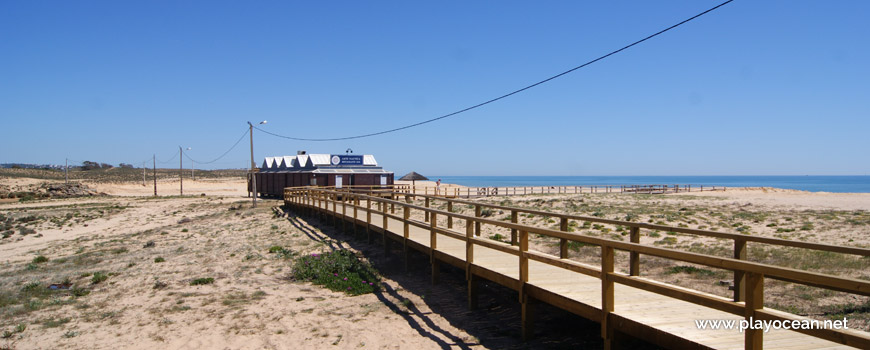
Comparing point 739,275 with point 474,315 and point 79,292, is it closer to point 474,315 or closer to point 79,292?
point 474,315

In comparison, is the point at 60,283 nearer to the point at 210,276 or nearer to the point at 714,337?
the point at 210,276

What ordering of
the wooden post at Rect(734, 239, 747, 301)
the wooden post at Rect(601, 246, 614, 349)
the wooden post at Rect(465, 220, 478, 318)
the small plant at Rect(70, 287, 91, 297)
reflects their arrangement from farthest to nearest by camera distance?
the small plant at Rect(70, 287, 91, 297), the wooden post at Rect(465, 220, 478, 318), the wooden post at Rect(734, 239, 747, 301), the wooden post at Rect(601, 246, 614, 349)

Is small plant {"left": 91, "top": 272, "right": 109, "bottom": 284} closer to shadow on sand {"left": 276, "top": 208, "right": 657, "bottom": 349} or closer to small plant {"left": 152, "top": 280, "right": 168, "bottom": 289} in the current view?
small plant {"left": 152, "top": 280, "right": 168, "bottom": 289}

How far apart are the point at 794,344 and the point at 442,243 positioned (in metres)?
7.87

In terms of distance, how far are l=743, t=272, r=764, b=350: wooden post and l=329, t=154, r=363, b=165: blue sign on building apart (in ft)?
138

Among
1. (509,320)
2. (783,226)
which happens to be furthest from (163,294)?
(783,226)

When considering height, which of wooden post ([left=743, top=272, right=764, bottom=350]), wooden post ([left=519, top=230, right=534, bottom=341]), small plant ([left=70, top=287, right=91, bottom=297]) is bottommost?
small plant ([left=70, top=287, right=91, bottom=297])

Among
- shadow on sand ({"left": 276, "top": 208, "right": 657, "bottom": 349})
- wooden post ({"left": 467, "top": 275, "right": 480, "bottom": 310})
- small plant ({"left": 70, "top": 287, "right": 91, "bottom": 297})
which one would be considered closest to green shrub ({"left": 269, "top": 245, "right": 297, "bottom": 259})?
shadow on sand ({"left": 276, "top": 208, "right": 657, "bottom": 349})

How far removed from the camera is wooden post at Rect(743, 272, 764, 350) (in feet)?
14.9

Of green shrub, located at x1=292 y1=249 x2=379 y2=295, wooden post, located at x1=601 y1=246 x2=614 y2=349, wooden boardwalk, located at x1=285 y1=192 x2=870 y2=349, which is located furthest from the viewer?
green shrub, located at x1=292 y1=249 x2=379 y2=295

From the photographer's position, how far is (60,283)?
1241cm

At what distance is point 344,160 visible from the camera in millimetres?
45719

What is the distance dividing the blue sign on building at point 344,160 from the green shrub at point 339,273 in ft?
106

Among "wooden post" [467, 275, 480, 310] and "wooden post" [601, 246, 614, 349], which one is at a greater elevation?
"wooden post" [601, 246, 614, 349]
